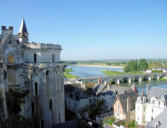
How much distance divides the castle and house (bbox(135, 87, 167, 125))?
12796 millimetres

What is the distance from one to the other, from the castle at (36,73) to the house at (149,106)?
1280 centimetres

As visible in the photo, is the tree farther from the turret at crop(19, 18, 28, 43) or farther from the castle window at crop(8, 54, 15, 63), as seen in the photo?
the castle window at crop(8, 54, 15, 63)

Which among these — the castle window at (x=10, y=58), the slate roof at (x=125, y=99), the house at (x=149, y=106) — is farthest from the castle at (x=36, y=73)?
the house at (x=149, y=106)

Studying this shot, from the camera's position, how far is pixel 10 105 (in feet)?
51.9

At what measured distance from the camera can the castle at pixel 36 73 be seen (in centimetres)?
1714

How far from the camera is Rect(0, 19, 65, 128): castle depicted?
56.2 ft

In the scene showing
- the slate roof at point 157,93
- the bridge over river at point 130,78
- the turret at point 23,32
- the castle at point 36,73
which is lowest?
the bridge over river at point 130,78

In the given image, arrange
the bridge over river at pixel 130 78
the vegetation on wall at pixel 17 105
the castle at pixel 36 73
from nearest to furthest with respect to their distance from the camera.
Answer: the vegetation on wall at pixel 17 105
the castle at pixel 36 73
the bridge over river at pixel 130 78

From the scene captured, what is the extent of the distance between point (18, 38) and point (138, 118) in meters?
21.4

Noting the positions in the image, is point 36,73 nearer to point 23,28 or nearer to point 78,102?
point 23,28

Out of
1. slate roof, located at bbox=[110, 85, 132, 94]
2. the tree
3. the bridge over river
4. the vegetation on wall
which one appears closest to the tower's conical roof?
the vegetation on wall

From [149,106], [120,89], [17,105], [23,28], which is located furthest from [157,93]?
[23,28]

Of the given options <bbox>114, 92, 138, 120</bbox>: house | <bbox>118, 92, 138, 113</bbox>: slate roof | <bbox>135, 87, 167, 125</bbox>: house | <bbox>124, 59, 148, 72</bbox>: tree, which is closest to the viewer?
<bbox>135, 87, 167, 125</bbox>: house

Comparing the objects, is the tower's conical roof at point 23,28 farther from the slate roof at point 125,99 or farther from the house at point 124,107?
the slate roof at point 125,99
